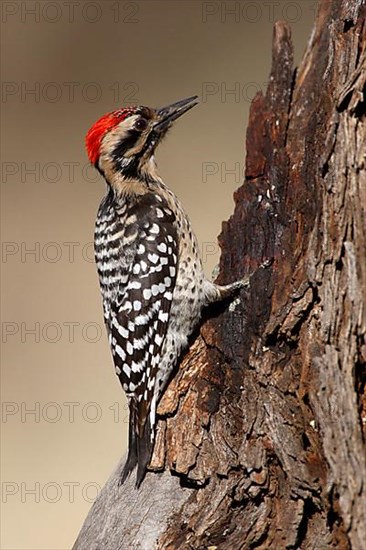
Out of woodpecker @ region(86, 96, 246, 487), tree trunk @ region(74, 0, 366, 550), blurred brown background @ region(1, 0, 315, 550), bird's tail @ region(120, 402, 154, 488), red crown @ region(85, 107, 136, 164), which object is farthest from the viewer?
blurred brown background @ region(1, 0, 315, 550)

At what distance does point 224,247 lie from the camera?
3.27m

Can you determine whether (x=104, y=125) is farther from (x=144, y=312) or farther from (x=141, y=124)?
(x=144, y=312)

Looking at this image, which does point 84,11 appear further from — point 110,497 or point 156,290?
point 110,497

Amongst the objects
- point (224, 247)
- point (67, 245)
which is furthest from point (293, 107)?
point (67, 245)

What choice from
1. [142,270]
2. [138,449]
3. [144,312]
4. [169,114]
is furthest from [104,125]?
[138,449]

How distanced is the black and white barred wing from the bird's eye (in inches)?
15.5

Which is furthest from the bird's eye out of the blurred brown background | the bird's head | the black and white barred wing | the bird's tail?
the blurred brown background

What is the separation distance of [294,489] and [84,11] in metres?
3.56

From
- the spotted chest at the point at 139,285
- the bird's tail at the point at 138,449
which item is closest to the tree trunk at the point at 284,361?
the bird's tail at the point at 138,449

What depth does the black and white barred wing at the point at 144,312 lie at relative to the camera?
3396 millimetres

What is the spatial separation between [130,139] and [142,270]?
55 centimetres

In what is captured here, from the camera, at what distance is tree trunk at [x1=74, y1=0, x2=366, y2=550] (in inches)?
104

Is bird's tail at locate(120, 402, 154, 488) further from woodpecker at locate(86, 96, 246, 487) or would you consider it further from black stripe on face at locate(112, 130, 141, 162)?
black stripe on face at locate(112, 130, 141, 162)

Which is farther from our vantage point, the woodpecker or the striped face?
the striped face
